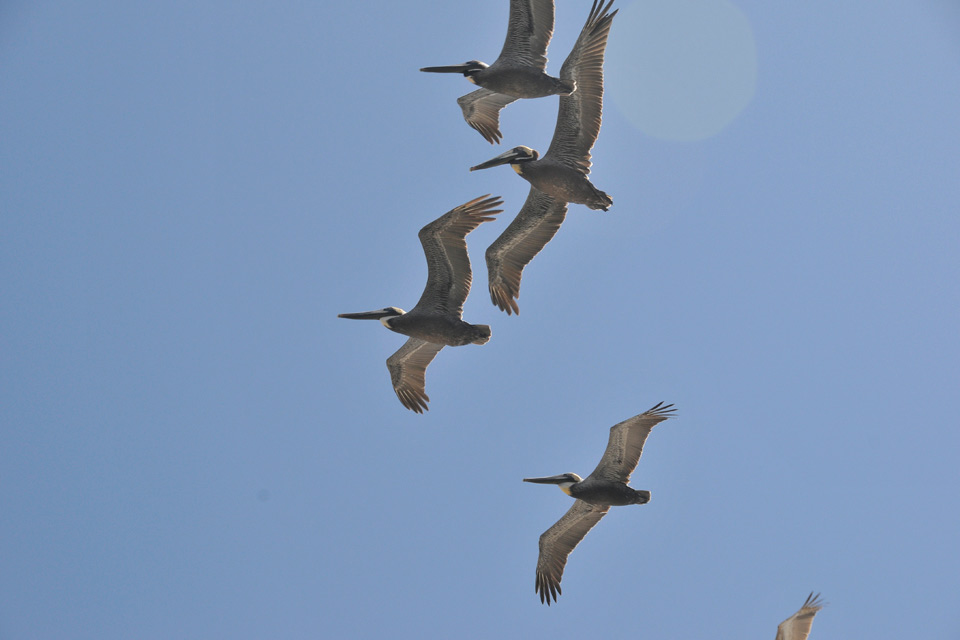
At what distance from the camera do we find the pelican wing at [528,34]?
640 inches

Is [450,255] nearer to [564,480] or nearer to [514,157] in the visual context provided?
[514,157]

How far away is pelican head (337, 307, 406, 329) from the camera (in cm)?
1725

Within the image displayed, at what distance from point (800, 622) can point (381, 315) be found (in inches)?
378

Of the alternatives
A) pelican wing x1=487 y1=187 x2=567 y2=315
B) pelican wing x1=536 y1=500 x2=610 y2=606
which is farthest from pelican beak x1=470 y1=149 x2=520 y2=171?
pelican wing x1=536 y1=500 x2=610 y2=606

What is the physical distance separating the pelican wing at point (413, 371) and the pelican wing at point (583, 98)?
460 centimetres

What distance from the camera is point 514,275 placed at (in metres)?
17.1

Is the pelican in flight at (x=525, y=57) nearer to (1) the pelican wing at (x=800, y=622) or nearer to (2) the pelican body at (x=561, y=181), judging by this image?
(2) the pelican body at (x=561, y=181)

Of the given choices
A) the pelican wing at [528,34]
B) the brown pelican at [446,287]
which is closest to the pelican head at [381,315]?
the brown pelican at [446,287]

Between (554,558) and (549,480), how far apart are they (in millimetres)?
1451

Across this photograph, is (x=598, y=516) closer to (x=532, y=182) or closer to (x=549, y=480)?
(x=549, y=480)

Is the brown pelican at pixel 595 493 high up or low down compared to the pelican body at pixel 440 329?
down

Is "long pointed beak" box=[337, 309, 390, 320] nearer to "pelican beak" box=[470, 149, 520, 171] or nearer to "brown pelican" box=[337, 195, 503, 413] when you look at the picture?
"brown pelican" box=[337, 195, 503, 413]

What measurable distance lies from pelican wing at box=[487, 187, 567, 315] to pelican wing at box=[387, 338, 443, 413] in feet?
6.33

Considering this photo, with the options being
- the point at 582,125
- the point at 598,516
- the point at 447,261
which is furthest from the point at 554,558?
the point at 582,125
